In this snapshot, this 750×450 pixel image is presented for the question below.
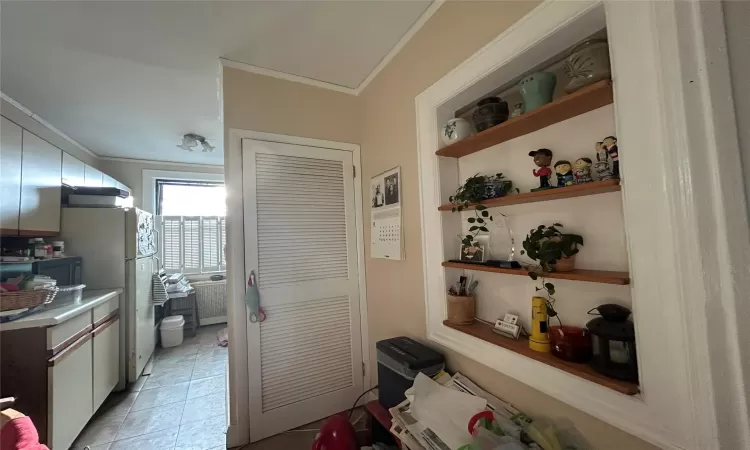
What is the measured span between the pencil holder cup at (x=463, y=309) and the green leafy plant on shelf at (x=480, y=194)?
0.25 m

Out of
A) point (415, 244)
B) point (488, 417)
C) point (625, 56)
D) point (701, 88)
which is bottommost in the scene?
point (488, 417)

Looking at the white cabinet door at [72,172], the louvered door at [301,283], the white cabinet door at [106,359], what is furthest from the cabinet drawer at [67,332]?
the white cabinet door at [72,172]

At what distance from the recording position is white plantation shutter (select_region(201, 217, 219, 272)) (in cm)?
424

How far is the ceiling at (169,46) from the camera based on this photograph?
1.39 meters

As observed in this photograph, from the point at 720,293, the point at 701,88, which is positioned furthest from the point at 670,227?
the point at 701,88

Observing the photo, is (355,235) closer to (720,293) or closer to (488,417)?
(488,417)

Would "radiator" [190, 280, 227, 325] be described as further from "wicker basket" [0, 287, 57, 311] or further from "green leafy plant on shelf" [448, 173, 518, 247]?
"green leafy plant on shelf" [448, 173, 518, 247]

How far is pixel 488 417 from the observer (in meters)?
0.94

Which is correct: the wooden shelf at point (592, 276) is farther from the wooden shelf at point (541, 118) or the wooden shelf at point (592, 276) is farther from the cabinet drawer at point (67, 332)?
→ the cabinet drawer at point (67, 332)

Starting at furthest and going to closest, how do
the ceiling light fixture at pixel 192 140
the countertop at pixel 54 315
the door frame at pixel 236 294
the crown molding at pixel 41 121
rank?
the ceiling light fixture at pixel 192 140
the crown molding at pixel 41 121
the door frame at pixel 236 294
the countertop at pixel 54 315

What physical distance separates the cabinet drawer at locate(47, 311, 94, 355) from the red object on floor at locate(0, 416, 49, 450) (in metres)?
1.00

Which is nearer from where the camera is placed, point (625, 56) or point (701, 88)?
point (701, 88)

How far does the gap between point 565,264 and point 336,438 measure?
1284 millimetres

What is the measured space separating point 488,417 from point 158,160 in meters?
4.77
